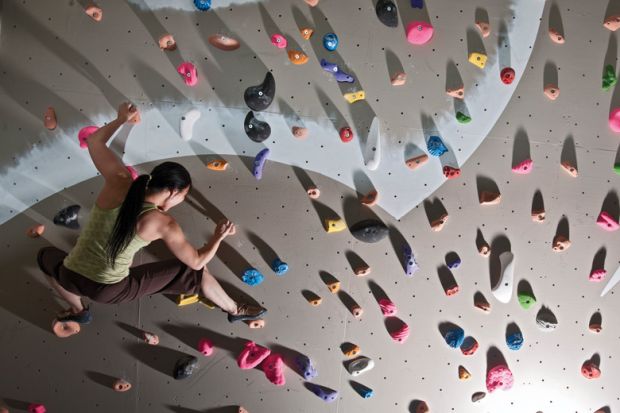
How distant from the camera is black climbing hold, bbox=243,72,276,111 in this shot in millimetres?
2150

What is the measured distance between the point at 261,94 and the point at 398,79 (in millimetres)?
621

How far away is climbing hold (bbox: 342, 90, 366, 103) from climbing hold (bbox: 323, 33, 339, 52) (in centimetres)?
22

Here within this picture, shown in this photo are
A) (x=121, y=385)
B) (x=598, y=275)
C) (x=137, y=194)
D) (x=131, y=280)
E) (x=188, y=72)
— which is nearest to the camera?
(x=137, y=194)

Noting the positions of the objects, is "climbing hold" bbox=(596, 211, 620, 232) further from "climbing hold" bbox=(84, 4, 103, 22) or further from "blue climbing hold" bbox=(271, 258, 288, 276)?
"climbing hold" bbox=(84, 4, 103, 22)

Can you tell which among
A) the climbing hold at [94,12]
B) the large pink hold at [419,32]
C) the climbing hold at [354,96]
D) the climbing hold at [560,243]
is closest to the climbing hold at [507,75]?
the large pink hold at [419,32]

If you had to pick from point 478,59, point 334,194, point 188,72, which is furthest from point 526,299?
point 188,72

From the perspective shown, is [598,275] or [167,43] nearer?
[167,43]

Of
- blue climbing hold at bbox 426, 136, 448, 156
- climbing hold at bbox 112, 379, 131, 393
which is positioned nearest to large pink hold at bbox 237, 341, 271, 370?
climbing hold at bbox 112, 379, 131, 393

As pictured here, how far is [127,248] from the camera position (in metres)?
1.83

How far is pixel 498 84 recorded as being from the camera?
2.29 m

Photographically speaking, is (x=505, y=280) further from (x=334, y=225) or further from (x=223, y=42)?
(x=223, y=42)

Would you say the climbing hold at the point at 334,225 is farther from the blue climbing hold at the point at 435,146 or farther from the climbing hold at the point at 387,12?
the climbing hold at the point at 387,12

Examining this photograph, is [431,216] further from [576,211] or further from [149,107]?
[149,107]

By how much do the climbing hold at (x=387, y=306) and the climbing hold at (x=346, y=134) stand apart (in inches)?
29.9
